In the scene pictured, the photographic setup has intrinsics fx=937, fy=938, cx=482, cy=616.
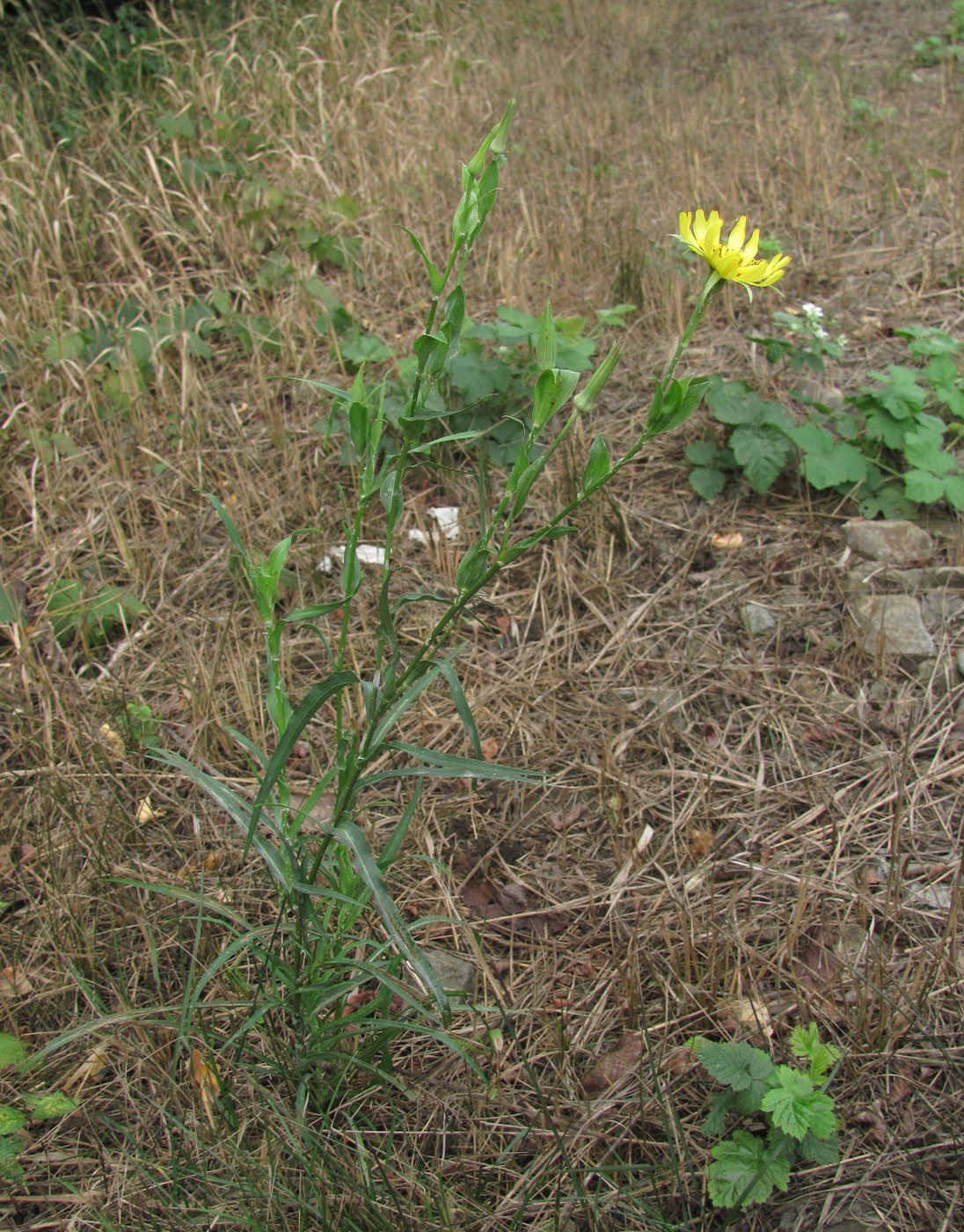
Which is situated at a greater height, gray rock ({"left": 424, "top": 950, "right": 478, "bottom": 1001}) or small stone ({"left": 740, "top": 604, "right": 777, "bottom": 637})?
small stone ({"left": 740, "top": 604, "right": 777, "bottom": 637})

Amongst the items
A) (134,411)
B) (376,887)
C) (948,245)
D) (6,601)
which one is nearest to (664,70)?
(948,245)

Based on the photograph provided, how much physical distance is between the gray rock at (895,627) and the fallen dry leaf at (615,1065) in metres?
1.05

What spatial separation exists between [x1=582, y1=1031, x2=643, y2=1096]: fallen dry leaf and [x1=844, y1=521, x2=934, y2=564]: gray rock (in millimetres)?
1389

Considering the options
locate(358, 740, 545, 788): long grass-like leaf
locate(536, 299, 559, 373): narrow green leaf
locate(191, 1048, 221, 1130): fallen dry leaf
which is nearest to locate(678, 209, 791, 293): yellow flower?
locate(536, 299, 559, 373): narrow green leaf

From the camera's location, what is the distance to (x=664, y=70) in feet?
17.8

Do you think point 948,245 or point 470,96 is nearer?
point 948,245

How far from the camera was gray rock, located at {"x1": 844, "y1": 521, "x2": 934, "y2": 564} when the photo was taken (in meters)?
2.34

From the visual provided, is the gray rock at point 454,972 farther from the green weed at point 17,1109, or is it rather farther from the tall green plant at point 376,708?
the green weed at point 17,1109

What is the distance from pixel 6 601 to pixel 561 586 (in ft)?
4.28

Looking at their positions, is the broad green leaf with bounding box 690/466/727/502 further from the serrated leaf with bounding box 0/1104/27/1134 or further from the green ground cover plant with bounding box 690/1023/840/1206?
the serrated leaf with bounding box 0/1104/27/1134

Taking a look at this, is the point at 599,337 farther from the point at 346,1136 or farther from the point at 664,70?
the point at 664,70

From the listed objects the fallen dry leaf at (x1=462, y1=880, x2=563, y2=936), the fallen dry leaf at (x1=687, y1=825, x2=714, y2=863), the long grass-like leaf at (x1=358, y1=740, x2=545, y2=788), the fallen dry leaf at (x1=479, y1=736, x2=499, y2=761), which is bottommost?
the fallen dry leaf at (x1=462, y1=880, x2=563, y2=936)

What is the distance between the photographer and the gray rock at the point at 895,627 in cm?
211

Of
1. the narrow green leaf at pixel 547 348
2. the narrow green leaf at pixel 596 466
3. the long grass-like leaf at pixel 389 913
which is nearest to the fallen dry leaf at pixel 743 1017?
the long grass-like leaf at pixel 389 913
